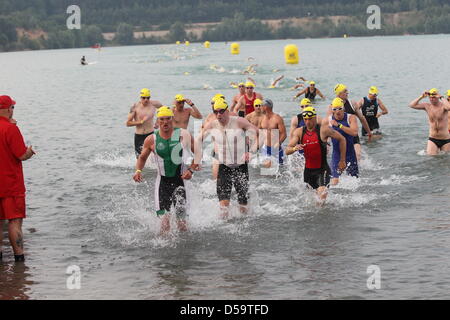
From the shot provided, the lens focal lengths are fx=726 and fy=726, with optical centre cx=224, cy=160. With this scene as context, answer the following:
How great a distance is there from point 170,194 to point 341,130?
4042 mm

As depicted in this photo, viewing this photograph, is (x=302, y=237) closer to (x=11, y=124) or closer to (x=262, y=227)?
(x=262, y=227)

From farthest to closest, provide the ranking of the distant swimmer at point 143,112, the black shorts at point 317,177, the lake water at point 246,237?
1. the distant swimmer at point 143,112
2. the black shorts at point 317,177
3. the lake water at point 246,237

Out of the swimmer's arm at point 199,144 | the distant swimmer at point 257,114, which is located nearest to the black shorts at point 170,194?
the swimmer's arm at point 199,144

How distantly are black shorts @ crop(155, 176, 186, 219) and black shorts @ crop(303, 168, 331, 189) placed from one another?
2.50 metres

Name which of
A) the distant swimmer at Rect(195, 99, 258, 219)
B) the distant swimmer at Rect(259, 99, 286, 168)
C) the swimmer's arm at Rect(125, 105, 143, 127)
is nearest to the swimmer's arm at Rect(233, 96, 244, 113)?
the distant swimmer at Rect(259, 99, 286, 168)

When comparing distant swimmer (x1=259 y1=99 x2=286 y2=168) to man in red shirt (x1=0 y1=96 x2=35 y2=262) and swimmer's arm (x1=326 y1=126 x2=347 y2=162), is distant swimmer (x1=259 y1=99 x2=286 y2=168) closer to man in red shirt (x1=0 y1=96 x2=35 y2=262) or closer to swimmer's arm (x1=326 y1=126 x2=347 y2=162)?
swimmer's arm (x1=326 y1=126 x2=347 y2=162)

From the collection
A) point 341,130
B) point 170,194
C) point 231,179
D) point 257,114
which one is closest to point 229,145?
point 231,179

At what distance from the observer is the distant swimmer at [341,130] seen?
12.4 m

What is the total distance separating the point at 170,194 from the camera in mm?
9773

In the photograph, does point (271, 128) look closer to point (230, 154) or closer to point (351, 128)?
point (351, 128)

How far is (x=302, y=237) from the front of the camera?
10617 millimetres

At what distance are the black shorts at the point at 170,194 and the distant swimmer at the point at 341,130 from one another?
324cm

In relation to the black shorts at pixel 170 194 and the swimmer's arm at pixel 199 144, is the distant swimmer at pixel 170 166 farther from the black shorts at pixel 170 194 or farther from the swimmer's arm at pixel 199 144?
the swimmer's arm at pixel 199 144

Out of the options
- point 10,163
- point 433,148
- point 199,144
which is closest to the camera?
point 10,163
